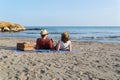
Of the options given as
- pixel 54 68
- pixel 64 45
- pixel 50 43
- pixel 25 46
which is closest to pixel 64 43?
pixel 64 45

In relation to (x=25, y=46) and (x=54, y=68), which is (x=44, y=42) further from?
(x=54, y=68)

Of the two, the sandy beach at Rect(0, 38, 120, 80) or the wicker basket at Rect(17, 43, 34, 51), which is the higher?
the wicker basket at Rect(17, 43, 34, 51)

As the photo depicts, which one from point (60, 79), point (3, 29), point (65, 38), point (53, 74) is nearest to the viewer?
point (60, 79)

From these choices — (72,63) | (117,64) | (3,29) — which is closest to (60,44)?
(72,63)

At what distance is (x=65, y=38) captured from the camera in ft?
36.3

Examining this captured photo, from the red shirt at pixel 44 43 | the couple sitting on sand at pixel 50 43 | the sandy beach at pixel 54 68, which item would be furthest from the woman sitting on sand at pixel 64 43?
the sandy beach at pixel 54 68

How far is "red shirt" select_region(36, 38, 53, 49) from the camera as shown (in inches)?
447

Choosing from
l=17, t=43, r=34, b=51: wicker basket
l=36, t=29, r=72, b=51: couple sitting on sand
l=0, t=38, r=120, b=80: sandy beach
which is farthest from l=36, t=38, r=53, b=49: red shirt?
l=0, t=38, r=120, b=80: sandy beach

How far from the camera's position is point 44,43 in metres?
11.6

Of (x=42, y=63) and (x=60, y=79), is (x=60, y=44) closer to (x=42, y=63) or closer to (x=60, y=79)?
(x=42, y=63)

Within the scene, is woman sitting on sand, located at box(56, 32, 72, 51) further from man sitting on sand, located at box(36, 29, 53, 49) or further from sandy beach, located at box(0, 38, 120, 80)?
sandy beach, located at box(0, 38, 120, 80)

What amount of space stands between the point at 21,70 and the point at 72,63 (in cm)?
196

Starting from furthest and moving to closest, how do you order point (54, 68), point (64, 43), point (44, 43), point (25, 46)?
point (25, 46) → point (44, 43) → point (64, 43) → point (54, 68)

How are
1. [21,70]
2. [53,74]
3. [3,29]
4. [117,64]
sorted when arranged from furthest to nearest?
[3,29], [117,64], [21,70], [53,74]
